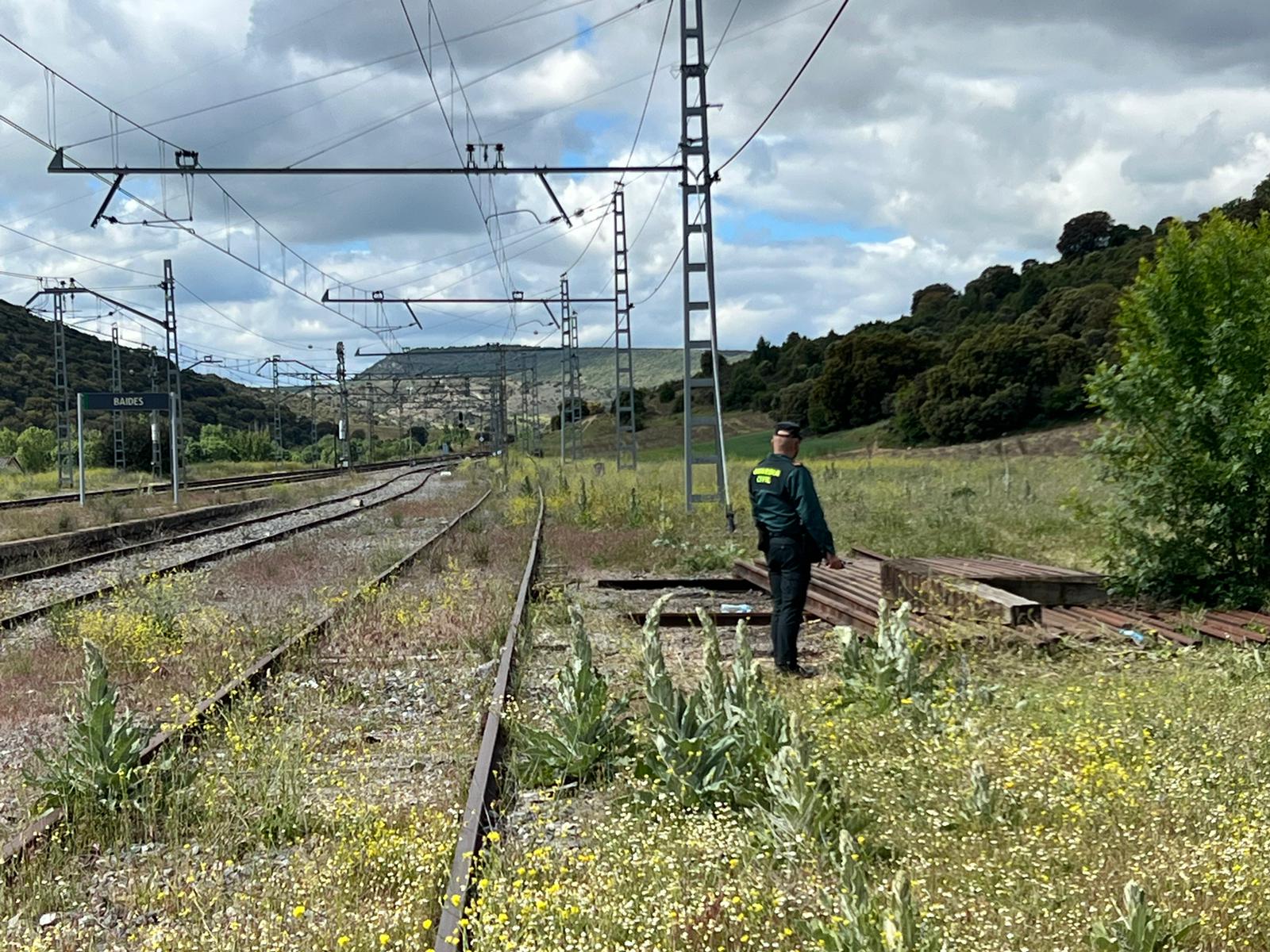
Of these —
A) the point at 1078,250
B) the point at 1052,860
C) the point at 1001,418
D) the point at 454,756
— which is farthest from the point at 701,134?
the point at 1078,250

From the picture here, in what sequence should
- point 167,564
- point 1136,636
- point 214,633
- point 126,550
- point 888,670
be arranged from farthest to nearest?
1. point 126,550
2. point 167,564
3. point 214,633
4. point 1136,636
5. point 888,670

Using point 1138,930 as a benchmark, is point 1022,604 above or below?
above

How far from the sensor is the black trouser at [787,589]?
8.96m

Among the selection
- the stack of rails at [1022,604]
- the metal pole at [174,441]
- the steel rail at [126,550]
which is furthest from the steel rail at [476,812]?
the metal pole at [174,441]

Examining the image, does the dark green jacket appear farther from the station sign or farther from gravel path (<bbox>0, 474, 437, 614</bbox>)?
the station sign

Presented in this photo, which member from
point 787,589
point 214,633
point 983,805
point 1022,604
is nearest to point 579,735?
point 983,805

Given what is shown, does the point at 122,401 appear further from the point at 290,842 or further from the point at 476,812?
the point at 476,812

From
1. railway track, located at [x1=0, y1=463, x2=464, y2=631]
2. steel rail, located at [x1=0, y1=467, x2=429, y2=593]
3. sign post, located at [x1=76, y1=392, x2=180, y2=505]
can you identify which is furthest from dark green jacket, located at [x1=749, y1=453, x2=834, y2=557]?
sign post, located at [x1=76, y1=392, x2=180, y2=505]

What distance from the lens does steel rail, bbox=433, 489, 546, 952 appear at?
4.07 metres

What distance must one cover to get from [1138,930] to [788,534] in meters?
5.68

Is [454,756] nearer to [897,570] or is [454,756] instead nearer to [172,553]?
[897,570]

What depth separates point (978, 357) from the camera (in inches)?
2333

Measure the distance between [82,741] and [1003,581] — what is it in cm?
738

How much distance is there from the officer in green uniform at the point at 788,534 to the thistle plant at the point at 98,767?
458cm
